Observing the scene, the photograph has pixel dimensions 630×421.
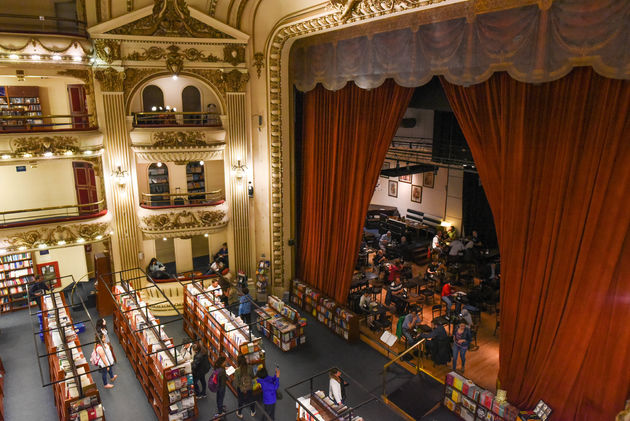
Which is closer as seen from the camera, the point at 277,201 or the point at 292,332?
the point at 292,332

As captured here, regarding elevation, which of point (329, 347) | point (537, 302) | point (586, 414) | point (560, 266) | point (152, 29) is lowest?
point (329, 347)

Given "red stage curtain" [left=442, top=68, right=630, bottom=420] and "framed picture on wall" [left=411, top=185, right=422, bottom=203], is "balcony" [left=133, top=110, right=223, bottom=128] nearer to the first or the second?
"red stage curtain" [left=442, top=68, right=630, bottom=420]

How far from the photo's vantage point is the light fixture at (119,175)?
1195cm

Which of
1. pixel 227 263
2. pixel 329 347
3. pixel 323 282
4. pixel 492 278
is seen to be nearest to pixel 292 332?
pixel 329 347

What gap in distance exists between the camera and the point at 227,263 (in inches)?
583

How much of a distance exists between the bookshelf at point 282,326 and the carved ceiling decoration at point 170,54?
639cm

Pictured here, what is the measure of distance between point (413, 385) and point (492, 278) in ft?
15.7

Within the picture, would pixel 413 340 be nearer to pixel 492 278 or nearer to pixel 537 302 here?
pixel 537 302

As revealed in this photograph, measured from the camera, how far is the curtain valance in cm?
638

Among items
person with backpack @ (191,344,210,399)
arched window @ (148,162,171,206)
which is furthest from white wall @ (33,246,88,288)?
person with backpack @ (191,344,210,399)

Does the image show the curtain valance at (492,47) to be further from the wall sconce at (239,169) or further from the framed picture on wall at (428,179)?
the framed picture on wall at (428,179)

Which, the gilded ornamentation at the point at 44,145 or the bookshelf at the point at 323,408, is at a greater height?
the gilded ornamentation at the point at 44,145

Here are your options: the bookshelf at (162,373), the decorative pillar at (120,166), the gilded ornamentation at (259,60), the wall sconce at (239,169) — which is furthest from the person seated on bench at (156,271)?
the gilded ornamentation at (259,60)

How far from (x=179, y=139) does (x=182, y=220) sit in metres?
2.13
